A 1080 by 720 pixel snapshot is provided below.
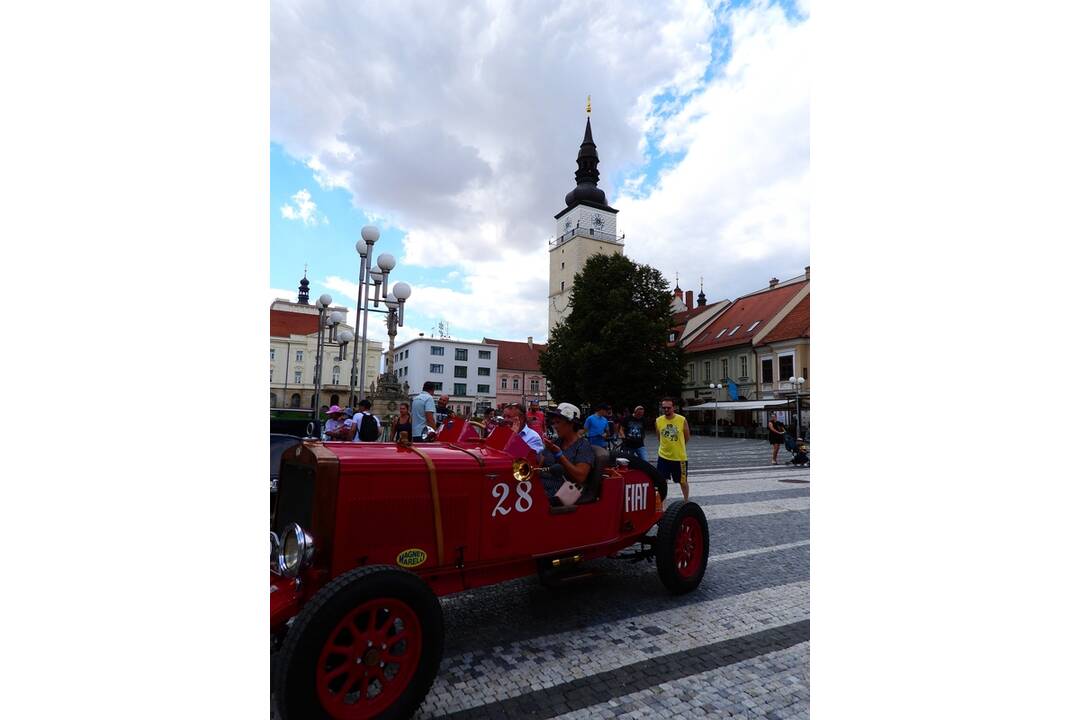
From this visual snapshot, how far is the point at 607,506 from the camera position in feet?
13.3

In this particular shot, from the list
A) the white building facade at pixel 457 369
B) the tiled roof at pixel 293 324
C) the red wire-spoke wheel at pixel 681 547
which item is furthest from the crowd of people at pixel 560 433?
the white building facade at pixel 457 369

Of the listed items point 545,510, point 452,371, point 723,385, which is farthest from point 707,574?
point 452,371

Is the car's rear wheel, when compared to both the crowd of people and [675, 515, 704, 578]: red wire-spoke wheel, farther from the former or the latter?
[675, 515, 704, 578]: red wire-spoke wheel

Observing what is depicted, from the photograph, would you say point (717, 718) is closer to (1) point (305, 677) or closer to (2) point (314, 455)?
(1) point (305, 677)

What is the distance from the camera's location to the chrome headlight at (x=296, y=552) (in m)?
2.61

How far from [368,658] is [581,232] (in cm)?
5895

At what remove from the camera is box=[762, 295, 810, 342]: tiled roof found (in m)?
34.3

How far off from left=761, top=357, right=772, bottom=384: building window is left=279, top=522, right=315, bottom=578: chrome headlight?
37.7 metres

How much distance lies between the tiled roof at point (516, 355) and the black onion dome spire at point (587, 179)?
791 inches

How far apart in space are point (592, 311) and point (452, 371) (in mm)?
38835

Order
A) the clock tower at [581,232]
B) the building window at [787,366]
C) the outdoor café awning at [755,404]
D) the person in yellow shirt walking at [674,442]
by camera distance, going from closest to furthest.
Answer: the person in yellow shirt walking at [674,442] → the outdoor café awning at [755,404] → the building window at [787,366] → the clock tower at [581,232]

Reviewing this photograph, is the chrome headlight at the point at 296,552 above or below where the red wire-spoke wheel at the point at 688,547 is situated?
above

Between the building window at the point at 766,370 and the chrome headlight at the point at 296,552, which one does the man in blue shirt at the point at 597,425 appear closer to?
the chrome headlight at the point at 296,552

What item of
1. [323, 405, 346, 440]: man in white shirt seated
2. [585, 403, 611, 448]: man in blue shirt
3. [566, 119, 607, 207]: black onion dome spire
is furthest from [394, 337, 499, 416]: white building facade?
[585, 403, 611, 448]: man in blue shirt
